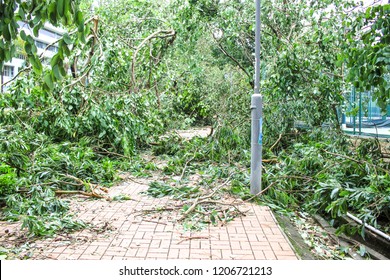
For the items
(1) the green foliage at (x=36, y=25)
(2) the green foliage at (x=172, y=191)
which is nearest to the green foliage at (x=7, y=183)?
(2) the green foliage at (x=172, y=191)

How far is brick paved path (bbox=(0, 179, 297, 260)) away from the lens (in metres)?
3.84

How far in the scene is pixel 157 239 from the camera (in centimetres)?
428

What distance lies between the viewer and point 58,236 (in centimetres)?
431

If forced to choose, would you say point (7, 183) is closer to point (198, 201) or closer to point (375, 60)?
point (198, 201)

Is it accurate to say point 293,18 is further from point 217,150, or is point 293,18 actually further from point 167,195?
point 167,195

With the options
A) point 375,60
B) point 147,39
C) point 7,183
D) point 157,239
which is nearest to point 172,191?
point 157,239

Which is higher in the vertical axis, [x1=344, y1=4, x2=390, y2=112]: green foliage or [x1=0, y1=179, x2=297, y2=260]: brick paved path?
[x1=344, y1=4, x2=390, y2=112]: green foliage

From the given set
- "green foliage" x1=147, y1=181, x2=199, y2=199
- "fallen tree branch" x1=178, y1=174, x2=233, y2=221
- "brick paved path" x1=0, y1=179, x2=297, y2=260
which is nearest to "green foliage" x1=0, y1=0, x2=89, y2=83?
"brick paved path" x1=0, y1=179, x2=297, y2=260

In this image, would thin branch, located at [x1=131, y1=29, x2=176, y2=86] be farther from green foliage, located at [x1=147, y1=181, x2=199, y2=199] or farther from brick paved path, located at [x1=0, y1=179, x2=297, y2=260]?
brick paved path, located at [x1=0, y1=179, x2=297, y2=260]

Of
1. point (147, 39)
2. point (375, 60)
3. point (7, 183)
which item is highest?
point (147, 39)

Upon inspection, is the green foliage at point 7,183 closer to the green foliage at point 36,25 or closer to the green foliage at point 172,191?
the green foliage at point 172,191

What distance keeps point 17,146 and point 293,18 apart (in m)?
7.46

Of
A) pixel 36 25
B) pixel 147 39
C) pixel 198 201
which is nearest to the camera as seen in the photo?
pixel 36 25

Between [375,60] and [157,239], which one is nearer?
[157,239]
